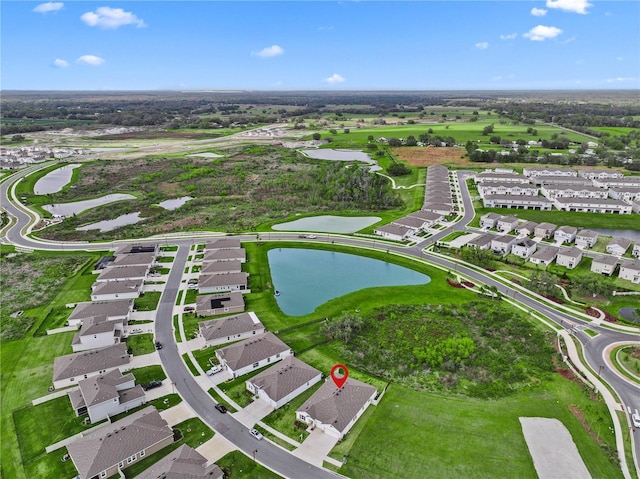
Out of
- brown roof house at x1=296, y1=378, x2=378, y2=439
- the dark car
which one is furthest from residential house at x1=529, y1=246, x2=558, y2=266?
the dark car

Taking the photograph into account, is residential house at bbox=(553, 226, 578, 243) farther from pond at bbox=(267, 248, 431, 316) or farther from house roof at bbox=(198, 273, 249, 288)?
house roof at bbox=(198, 273, 249, 288)

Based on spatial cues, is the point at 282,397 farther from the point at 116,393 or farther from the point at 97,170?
the point at 97,170

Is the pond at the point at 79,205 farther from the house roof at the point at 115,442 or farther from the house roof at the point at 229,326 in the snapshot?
the house roof at the point at 115,442

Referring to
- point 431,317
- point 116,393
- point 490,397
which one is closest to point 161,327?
point 116,393

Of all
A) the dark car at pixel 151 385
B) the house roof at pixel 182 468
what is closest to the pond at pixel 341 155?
the dark car at pixel 151 385

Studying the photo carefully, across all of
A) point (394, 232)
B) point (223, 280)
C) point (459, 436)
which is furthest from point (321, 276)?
point (459, 436)
